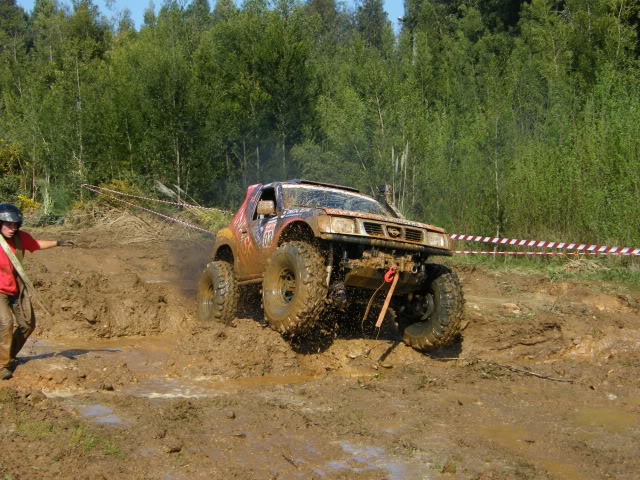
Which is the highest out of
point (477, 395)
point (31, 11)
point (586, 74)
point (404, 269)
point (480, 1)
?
point (31, 11)

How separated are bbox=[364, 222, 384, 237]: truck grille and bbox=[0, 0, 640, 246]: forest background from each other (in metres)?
8.76

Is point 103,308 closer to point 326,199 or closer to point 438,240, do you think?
point 326,199

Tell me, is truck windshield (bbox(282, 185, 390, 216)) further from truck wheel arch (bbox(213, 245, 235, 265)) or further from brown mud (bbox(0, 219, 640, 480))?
brown mud (bbox(0, 219, 640, 480))

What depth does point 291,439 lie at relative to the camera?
5.40m

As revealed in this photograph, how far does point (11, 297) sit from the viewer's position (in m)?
7.02

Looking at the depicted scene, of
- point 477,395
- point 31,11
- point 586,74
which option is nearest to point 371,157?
point 586,74

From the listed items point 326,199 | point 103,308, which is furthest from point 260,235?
point 103,308

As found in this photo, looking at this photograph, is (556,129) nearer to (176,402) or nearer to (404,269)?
(404,269)

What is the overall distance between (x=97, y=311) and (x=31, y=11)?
82574mm

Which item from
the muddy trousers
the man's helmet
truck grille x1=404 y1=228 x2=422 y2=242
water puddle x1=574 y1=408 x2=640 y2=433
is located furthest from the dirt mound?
water puddle x1=574 y1=408 x2=640 y2=433

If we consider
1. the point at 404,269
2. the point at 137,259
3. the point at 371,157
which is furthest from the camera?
the point at 371,157

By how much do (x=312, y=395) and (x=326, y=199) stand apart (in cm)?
319

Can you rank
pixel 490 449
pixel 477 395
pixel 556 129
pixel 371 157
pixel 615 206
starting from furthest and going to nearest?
1. pixel 371 157
2. pixel 556 129
3. pixel 615 206
4. pixel 477 395
5. pixel 490 449

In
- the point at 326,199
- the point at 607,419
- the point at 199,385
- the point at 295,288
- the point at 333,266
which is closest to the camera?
the point at 607,419
